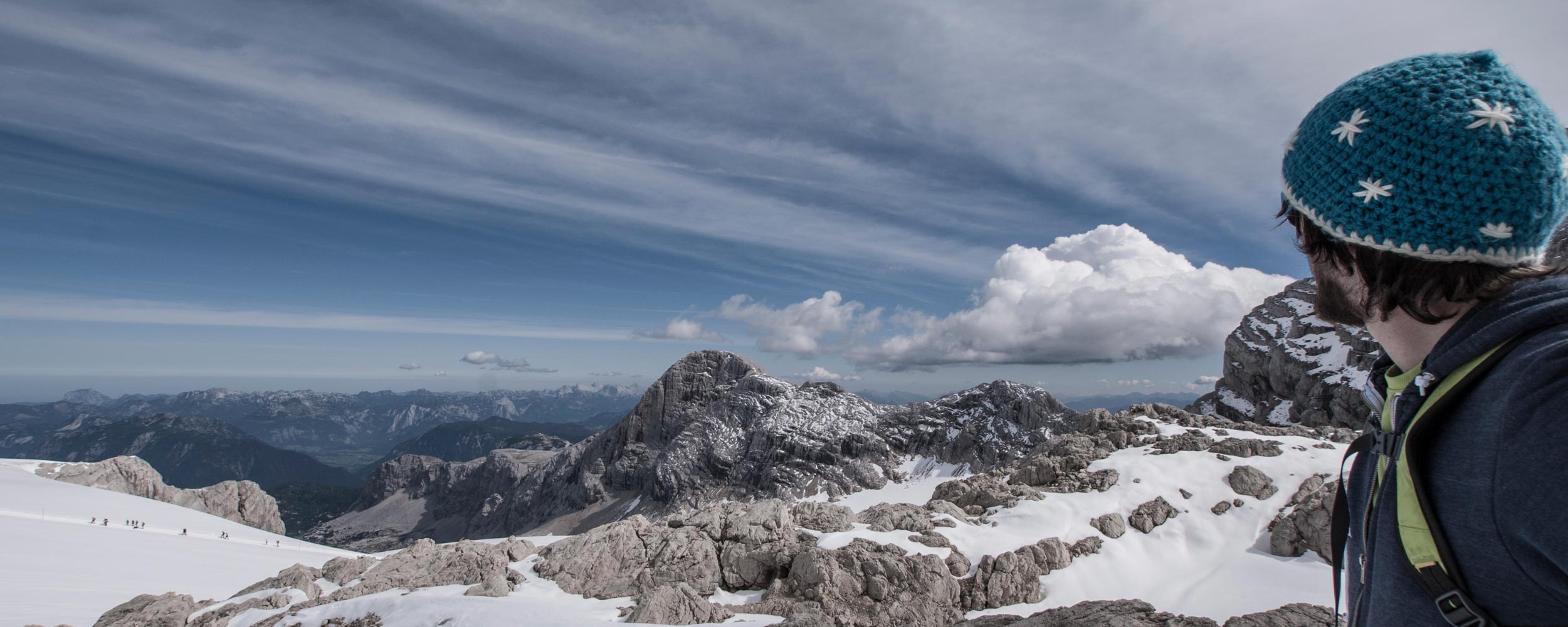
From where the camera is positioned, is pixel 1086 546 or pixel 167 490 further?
pixel 167 490

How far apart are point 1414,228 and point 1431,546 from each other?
0.75 meters

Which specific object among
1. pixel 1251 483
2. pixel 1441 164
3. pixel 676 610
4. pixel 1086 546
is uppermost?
pixel 1441 164

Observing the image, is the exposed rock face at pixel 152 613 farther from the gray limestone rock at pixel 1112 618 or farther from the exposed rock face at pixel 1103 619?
the gray limestone rock at pixel 1112 618

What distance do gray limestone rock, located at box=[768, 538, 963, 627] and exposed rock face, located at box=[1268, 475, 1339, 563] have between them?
14.0 m

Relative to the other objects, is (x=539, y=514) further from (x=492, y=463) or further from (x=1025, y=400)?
(x=1025, y=400)

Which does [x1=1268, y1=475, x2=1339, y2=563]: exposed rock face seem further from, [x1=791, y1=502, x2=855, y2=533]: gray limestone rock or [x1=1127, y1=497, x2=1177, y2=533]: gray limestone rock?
[x1=791, y1=502, x2=855, y2=533]: gray limestone rock

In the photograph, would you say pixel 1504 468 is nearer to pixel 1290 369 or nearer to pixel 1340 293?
pixel 1340 293

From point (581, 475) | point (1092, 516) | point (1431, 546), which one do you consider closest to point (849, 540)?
point (1092, 516)

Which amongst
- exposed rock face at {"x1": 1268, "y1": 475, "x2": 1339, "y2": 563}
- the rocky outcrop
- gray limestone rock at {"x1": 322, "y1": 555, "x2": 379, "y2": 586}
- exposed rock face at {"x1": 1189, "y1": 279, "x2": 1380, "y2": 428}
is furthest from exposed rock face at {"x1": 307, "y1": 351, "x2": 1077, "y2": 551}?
gray limestone rock at {"x1": 322, "y1": 555, "x2": 379, "y2": 586}

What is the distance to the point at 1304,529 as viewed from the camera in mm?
21719

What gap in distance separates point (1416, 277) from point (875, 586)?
1595 cm

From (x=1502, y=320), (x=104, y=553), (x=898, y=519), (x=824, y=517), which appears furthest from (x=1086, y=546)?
(x=104, y=553)

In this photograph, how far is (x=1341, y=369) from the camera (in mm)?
60875

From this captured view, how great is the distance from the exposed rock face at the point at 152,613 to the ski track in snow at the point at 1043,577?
79.9 inches
